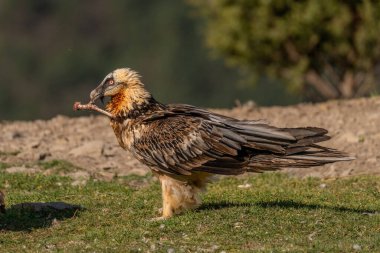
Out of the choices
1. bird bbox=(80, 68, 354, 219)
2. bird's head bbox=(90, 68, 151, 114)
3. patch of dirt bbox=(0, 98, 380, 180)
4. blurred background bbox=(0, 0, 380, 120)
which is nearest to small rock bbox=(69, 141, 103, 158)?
patch of dirt bbox=(0, 98, 380, 180)

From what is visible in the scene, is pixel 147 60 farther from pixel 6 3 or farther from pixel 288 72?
pixel 288 72

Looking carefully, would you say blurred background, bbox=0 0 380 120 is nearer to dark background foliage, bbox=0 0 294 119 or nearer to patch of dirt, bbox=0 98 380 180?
dark background foliage, bbox=0 0 294 119

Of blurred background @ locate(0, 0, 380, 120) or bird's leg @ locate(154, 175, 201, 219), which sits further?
blurred background @ locate(0, 0, 380, 120)

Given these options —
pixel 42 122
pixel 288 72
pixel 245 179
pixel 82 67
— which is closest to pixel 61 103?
pixel 82 67

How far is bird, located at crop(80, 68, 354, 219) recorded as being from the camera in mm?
13023

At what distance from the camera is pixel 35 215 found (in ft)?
46.1

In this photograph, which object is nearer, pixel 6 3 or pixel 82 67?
pixel 82 67

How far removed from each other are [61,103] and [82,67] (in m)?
7.76

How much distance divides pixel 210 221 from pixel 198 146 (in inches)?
40.0

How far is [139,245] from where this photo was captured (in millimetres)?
11859

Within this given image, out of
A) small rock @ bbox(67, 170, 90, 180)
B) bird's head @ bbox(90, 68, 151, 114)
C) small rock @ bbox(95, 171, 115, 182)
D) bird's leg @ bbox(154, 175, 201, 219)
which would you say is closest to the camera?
bird's leg @ bbox(154, 175, 201, 219)

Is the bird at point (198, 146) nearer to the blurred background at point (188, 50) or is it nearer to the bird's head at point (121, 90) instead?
the bird's head at point (121, 90)

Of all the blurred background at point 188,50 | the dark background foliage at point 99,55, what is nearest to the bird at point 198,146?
the blurred background at point 188,50

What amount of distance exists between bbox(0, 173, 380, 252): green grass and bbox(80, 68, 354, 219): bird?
1.75 ft
